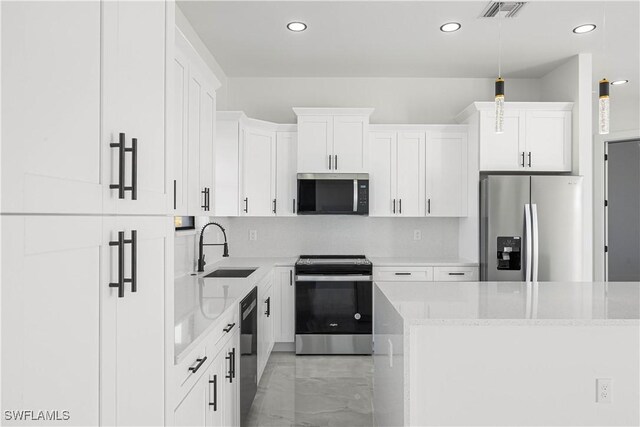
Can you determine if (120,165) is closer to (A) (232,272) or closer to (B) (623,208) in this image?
(A) (232,272)

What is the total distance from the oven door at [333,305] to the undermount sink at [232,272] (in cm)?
63

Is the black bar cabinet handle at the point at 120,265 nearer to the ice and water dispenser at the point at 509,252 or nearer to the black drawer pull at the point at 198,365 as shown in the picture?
the black drawer pull at the point at 198,365

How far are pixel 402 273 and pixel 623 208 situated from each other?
11.4 feet

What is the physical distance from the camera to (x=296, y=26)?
10.7ft

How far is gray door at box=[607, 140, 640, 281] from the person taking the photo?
17.3ft

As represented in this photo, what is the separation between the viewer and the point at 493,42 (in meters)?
3.57

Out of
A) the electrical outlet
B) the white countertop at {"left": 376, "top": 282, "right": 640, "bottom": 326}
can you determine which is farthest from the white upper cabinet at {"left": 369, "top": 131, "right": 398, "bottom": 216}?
the electrical outlet

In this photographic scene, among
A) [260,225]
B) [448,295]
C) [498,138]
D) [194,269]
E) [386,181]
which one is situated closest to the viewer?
[448,295]

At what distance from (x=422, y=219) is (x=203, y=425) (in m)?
3.42

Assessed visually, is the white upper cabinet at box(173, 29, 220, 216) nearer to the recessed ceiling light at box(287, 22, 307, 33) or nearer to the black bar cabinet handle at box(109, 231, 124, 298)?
the black bar cabinet handle at box(109, 231, 124, 298)

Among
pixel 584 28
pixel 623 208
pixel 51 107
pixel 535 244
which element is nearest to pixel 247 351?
pixel 51 107

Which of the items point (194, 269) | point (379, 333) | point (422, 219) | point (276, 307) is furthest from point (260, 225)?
point (379, 333)

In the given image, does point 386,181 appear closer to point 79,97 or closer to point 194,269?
point 194,269

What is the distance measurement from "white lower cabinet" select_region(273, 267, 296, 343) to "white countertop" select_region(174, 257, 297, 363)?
36cm
